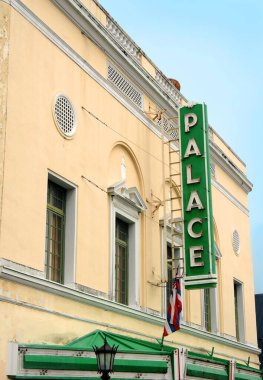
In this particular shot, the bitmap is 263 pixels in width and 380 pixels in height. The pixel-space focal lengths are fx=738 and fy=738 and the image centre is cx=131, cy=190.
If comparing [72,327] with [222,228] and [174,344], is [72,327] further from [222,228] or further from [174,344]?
[222,228]

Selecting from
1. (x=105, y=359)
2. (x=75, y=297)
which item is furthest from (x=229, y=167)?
(x=105, y=359)

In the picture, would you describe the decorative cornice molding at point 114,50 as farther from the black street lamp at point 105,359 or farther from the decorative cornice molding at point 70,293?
the black street lamp at point 105,359

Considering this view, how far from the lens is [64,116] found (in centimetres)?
1504

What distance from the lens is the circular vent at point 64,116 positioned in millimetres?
14805

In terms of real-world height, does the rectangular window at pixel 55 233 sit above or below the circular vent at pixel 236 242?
below

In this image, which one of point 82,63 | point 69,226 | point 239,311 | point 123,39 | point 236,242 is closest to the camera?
point 69,226

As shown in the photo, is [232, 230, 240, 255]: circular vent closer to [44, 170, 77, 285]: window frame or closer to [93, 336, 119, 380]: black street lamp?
[44, 170, 77, 285]: window frame

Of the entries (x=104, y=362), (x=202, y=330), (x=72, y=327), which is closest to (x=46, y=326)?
(x=72, y=327)

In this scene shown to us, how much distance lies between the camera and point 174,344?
734 inches

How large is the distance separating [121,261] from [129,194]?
1.59m

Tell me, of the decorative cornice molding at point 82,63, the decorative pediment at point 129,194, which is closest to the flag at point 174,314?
the decorative pediment at point 129,194

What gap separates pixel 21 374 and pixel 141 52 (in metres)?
10.3

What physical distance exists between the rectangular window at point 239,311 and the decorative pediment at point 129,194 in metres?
8.04

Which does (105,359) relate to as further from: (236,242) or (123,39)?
(236,242)
